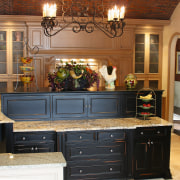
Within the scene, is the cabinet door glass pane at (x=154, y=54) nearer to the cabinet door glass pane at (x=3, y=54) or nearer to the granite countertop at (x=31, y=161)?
the cabinet door glass pane at (x=3, y=54)

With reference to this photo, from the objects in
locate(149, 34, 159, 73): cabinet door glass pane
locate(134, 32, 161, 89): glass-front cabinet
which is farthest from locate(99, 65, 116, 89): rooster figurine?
locate(149, 34, 159, 73): cabinet door glass pane

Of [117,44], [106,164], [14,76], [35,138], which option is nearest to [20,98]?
[35,138]

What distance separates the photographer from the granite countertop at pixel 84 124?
150 inches

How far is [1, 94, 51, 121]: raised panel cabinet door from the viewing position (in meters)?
4.08

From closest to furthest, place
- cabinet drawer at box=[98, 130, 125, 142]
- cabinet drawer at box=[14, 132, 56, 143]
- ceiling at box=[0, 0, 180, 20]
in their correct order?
cabinet drawer at box=[14, 132, 56, 143]
cabinet drawer at box=[98, 130, 125, 142]
ceiling at box=[0, 0, 180, 20]

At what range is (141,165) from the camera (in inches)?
160

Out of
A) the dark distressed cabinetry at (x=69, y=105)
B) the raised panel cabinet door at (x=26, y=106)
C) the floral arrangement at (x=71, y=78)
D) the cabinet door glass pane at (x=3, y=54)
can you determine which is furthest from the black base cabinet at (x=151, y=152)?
the cabinet door glass pane at (x=3, y=54)

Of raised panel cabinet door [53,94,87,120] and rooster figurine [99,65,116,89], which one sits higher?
rooster figurine [99,65,116,89]

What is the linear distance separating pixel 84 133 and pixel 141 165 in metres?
0.91

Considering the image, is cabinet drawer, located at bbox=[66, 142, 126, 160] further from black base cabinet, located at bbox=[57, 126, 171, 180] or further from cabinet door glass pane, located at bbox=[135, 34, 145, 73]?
cabinet door glass pane, located at bbox=[135, 34, 145, 73]

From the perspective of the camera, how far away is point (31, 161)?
2.25m

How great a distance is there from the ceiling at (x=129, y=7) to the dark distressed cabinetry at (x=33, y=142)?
3613 millimetres

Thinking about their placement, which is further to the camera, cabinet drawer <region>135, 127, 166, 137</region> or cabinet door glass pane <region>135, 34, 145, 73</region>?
cabinet door glass pane <region>135, 34, 145, 73</region>

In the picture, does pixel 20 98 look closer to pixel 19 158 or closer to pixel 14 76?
pixel 19 158
